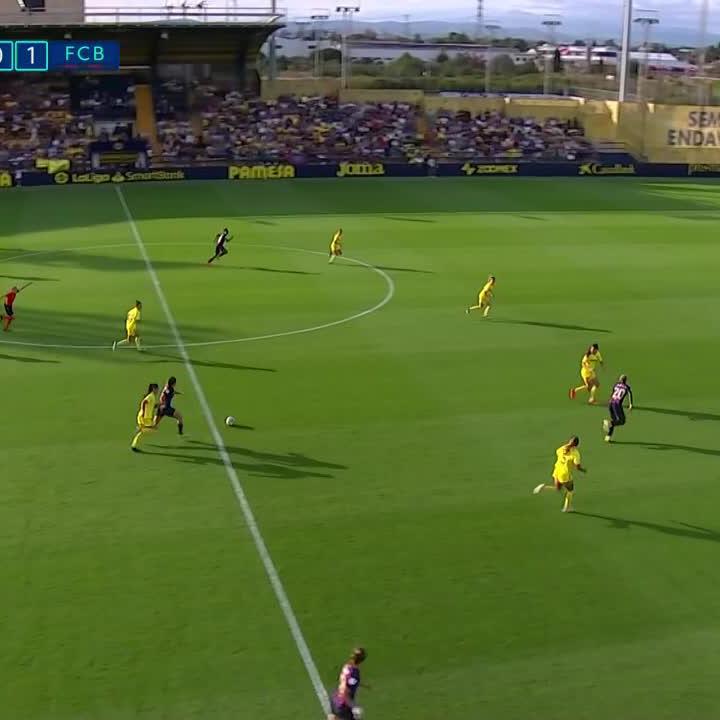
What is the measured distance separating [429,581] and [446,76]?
83.8m

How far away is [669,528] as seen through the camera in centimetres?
1673

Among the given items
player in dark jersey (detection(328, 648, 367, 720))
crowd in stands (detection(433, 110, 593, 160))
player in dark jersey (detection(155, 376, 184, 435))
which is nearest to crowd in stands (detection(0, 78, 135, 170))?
crowd in stands (detection(433, 110, 593, 160))

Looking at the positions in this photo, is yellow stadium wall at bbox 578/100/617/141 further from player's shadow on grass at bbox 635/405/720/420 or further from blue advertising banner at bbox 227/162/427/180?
player's shadow on grass at bbox 635/405/720/420

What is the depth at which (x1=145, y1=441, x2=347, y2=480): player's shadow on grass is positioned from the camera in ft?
61.3

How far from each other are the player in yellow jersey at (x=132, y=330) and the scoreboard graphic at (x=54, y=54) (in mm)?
41132

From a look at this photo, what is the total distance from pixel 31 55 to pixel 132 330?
43465 mm

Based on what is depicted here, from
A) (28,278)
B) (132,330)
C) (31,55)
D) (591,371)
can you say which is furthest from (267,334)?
(31,55)

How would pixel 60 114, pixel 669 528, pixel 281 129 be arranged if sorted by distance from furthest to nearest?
pixel 281 129, pixel 60 114, pixel 669 528

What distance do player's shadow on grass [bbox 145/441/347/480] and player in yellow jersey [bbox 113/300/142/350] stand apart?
6.54 meters

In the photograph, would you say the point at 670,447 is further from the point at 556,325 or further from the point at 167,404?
the point at 167,404

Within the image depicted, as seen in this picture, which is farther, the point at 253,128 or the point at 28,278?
the point at 253,128

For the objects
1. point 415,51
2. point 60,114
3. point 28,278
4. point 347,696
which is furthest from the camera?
point 415,51

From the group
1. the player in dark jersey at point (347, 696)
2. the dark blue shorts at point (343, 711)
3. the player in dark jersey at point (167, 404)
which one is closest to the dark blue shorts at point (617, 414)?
the player in dark jersey at point (167, 404)

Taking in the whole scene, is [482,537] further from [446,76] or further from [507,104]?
[446,76]
